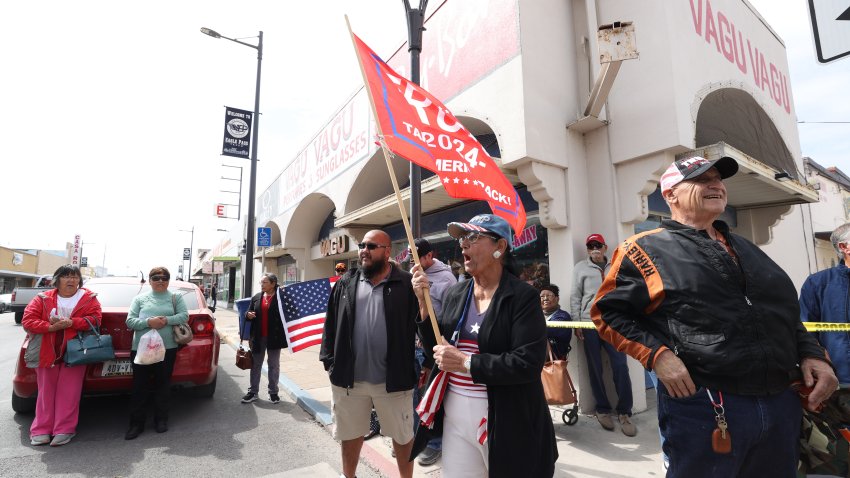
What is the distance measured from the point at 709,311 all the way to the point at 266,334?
A: 17.7ft

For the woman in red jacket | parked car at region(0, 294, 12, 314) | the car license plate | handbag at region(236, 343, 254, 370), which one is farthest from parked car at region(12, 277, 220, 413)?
parked car at region(0, 294, 12, 314)

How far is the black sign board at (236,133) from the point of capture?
12.2m

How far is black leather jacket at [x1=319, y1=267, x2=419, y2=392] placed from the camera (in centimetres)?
307

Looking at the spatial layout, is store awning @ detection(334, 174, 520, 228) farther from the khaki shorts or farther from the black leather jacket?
the khaki shorts

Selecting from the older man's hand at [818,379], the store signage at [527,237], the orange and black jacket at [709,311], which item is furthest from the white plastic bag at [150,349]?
the older man's hand at [818,379]

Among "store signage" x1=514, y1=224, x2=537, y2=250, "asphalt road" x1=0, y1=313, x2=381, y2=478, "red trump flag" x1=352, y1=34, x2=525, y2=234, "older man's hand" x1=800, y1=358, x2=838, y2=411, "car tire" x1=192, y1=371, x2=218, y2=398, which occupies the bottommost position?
"asphalt road" x1=0, y1=313, x2=381, y2=478

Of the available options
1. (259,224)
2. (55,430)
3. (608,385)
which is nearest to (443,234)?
(608,385)

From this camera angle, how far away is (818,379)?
61.3 inches

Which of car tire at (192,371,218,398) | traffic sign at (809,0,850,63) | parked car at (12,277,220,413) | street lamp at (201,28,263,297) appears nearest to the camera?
traffic sign at (809,0,850,63)

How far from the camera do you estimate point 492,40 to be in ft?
19.4

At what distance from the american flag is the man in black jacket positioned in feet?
12.8

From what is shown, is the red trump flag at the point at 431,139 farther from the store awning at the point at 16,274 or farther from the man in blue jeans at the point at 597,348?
the store awning at the point at 16,274

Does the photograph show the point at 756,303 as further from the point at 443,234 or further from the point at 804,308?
the point at 443,234

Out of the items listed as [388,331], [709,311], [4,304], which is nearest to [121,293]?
[388,331]
